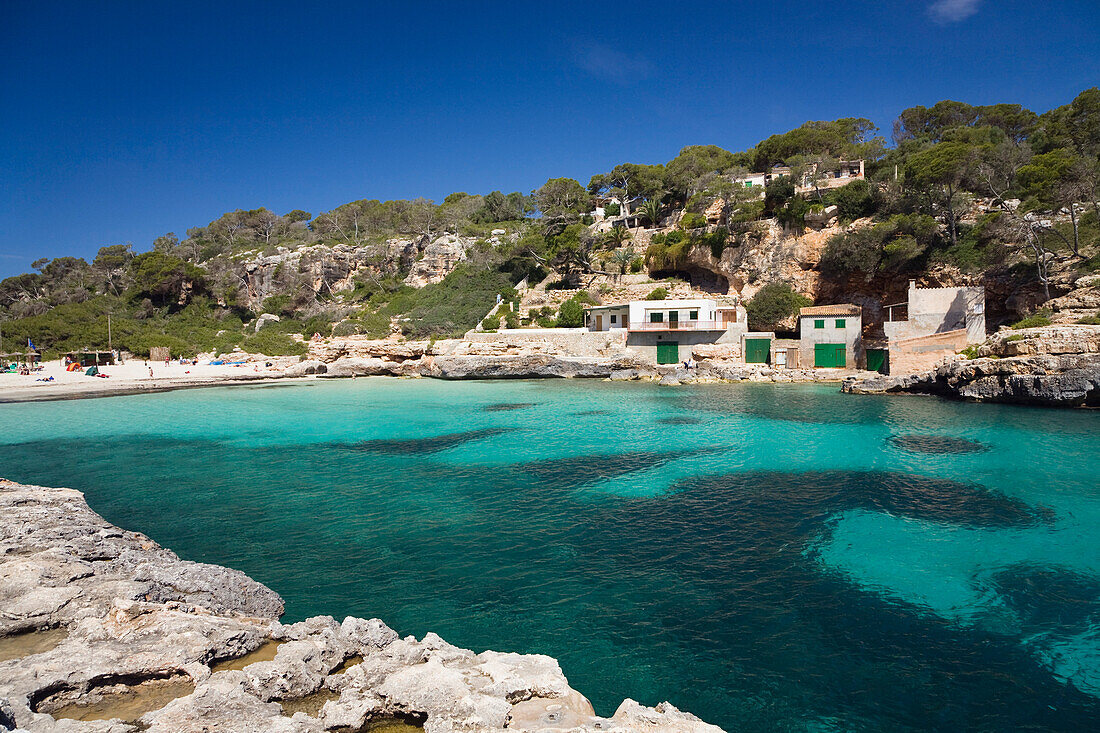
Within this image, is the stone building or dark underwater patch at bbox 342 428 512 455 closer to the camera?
dark underwater patch at bbox 342 428 512 455

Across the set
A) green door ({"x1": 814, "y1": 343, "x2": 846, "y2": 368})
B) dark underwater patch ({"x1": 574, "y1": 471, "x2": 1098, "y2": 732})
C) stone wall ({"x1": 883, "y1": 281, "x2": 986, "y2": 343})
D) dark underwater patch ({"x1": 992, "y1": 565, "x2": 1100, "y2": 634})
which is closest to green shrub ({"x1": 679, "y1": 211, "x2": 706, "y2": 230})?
green door ({"x1": 814, "y1": 343, "x2": 846, "y2": 368})

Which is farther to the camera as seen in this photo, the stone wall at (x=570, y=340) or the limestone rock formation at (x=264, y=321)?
the limestone rock formation at (x=264, y=321)

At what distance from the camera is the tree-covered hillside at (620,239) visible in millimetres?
33875

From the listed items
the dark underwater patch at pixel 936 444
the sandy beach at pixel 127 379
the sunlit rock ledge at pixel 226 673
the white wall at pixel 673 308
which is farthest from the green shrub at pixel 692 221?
the sunlit rock ledge at pixel 226 673

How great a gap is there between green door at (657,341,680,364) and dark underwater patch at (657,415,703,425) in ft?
58.1

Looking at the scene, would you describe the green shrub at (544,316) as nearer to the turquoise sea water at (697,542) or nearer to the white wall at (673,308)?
the white wall at (673,308)

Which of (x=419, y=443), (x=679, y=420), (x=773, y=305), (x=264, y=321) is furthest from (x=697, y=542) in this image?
(x=264, y=321)

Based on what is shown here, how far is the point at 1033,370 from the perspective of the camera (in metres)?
22.4

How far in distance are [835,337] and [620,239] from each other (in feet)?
78.2

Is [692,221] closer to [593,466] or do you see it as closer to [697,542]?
[593,466]

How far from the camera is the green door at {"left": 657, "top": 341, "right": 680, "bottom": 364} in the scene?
1503 inches

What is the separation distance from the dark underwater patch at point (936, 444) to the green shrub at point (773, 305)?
22.9 m

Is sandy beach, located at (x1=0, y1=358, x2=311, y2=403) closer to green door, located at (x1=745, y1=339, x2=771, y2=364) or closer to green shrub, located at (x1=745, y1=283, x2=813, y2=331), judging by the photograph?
green door, located at (x1=745, y1=339, x2=771, y2=364)

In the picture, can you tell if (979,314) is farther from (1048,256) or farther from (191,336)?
(191,336)
